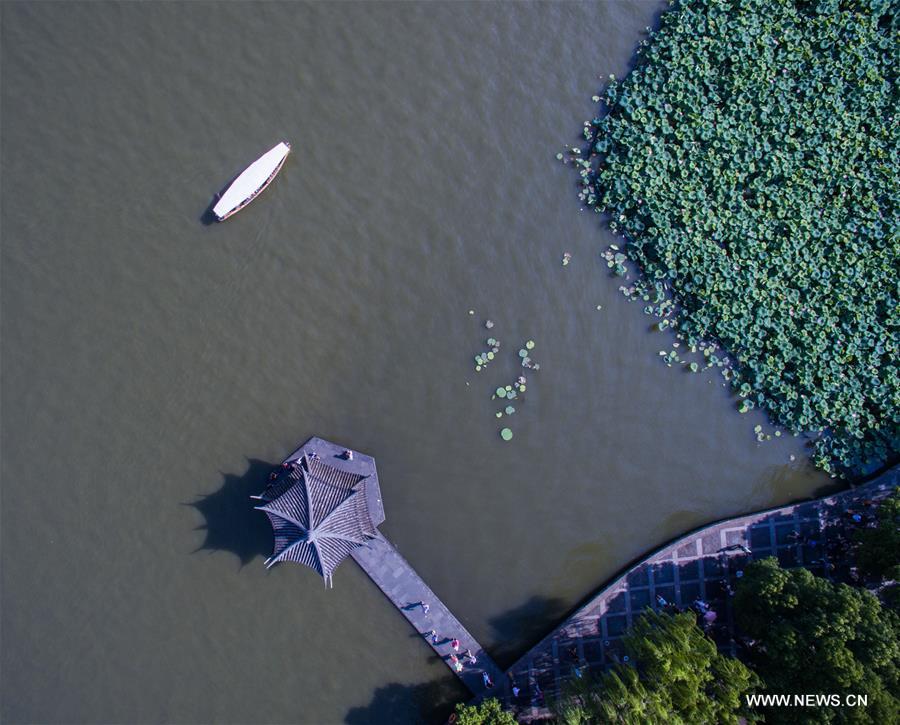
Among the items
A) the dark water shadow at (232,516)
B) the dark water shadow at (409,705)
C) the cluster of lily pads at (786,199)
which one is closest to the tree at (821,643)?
the cluster of lily pads at (786,199)

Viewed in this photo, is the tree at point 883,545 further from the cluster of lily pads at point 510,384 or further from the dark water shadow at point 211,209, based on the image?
the dark water shadow at point 211,209

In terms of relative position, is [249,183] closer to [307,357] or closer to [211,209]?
[211,209]

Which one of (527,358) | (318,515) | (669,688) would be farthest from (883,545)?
(318,515)

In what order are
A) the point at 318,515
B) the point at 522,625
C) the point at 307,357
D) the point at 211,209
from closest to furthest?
1. the point at 318,515
2. the point at 522,625
3. the point at 307,357
4. the point at 211,209

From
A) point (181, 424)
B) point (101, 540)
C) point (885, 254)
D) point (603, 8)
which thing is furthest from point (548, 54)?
point (101, 540)

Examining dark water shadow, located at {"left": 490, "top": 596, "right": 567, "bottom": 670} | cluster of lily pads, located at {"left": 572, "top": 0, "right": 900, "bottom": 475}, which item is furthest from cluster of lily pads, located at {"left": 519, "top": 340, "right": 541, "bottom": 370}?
dark water shadow, located at {"left": 490, "top": 596, "right": 567, "bottom": 670}

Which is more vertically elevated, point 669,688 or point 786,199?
point 786,199
